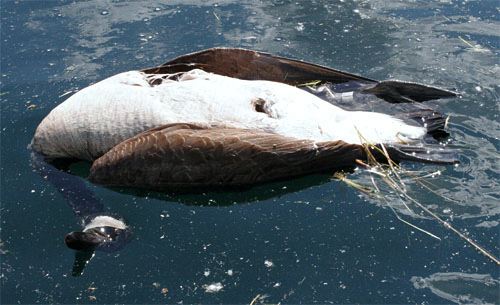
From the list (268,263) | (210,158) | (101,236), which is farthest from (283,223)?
(101,236)

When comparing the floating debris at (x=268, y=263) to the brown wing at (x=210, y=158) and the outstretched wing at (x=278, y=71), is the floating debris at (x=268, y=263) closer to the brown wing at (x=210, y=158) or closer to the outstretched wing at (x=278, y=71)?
the brown wing at (x=210, y=158)

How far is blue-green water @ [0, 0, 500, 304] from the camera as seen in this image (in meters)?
4.18

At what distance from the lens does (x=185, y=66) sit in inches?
214

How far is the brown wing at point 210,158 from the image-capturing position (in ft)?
15.0

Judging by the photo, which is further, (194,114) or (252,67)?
(252,67)

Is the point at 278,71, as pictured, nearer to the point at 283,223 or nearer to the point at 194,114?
the point at 194,114

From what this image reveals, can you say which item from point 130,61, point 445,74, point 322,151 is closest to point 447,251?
point 322,151

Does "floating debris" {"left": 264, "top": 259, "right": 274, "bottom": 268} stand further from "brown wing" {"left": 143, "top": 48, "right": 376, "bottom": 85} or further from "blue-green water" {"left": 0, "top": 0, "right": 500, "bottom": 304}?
"brown wing" {"left": 143, "top": 48, "right": 376, "bottom": 85}

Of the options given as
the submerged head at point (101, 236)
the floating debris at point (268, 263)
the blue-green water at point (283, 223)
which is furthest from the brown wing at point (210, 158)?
the floating debris at point (268, 263)

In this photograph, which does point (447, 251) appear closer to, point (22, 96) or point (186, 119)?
point (186, 119)

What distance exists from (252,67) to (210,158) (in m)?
1.18

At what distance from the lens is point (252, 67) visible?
553cm

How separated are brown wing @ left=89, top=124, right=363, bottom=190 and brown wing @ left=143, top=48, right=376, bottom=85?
34.1 inches

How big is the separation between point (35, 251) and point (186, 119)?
1.27m
